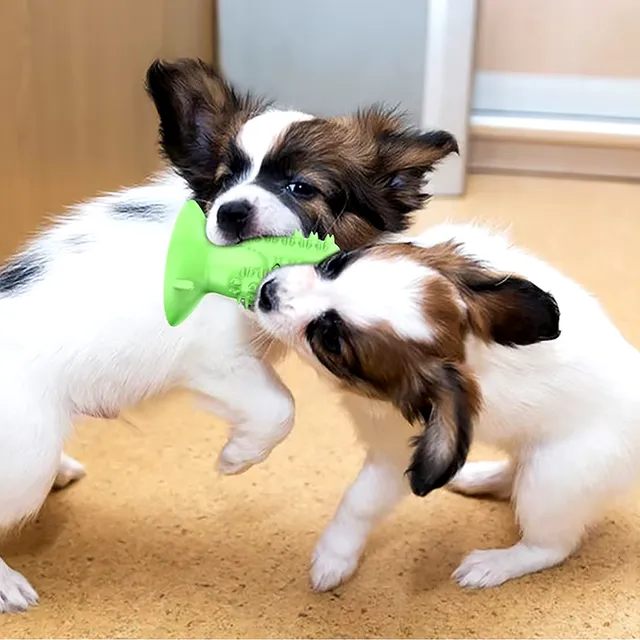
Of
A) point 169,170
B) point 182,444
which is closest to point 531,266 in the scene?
point 169,170

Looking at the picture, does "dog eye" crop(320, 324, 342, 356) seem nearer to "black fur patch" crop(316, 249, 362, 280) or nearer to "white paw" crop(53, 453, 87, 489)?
"black fur patch" crop(316, 249, 362, 280)

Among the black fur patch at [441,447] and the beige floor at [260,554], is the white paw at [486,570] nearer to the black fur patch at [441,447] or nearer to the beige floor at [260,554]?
the beige floor at [260,554]

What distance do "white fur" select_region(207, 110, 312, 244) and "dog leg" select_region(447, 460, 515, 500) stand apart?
0.70m

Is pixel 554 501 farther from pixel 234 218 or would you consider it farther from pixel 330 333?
pixel 234 218

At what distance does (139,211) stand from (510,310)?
652mm

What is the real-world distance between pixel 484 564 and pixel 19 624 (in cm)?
78

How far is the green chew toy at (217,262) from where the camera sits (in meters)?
1.57

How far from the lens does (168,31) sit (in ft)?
9.96

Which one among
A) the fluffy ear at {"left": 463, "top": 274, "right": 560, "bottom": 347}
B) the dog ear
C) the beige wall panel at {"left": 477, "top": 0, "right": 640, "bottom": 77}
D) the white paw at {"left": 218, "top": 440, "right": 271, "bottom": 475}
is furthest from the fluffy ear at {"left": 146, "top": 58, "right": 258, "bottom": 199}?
the beige wall panel at {"left": 477, "top": 0, "right": 640, "bottom": 77}

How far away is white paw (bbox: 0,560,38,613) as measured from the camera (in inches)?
70.3

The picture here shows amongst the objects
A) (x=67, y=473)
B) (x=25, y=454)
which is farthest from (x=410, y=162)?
(x=67, y=473)

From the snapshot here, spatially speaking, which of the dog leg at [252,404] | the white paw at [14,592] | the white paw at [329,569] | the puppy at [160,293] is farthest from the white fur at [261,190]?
the white paw at [14,592]

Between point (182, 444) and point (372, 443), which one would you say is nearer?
point (372, 443)

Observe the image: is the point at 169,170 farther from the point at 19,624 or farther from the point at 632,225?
the point at 632,225
